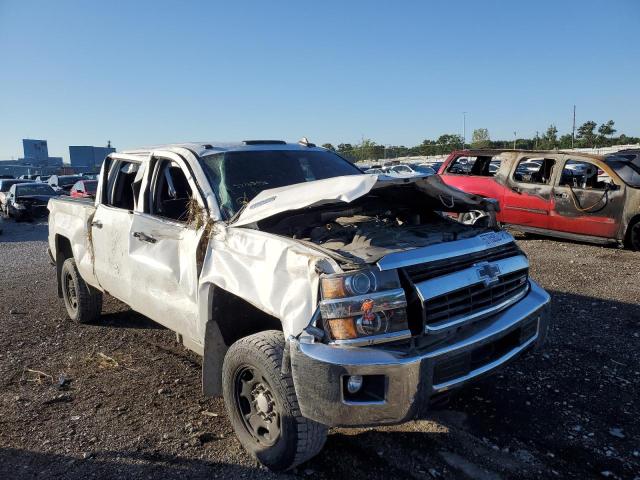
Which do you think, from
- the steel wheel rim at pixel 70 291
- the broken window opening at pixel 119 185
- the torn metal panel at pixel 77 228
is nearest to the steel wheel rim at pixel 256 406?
the torn metal panel at pixel 77 228

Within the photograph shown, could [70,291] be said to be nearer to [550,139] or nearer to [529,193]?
[529,193]

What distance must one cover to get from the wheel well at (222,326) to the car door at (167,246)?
23 centimetres

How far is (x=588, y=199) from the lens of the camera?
8.73 metres

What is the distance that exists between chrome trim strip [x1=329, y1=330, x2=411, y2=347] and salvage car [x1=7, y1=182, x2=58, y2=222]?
754 inches

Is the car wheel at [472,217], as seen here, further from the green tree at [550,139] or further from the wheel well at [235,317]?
the green tree at [550,139]

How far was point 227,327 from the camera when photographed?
3275 mm

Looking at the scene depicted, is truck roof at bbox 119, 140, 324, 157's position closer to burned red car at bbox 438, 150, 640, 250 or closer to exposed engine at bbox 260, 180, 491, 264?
exposed engine at bbox 260, 180, 491, 264

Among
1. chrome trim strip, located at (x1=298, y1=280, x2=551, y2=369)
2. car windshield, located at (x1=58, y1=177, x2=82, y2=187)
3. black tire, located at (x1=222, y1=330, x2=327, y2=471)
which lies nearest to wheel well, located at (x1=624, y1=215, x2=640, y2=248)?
chrome trim strip, located at (x1=298, y1=280, x2=551, y2=369)

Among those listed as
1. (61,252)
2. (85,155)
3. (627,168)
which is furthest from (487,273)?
(85,155)

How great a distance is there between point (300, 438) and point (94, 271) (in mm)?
3107

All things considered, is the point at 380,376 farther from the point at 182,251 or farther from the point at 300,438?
the point at 182,251

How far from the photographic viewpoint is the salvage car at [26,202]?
1828 centimetres

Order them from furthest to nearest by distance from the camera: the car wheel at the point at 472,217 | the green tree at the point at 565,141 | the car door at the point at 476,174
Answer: the green tree at the point at 565,141 < the car door at the point at 476,174 < the car wheel at the point at 472,217

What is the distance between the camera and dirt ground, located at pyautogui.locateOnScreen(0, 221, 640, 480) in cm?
294
